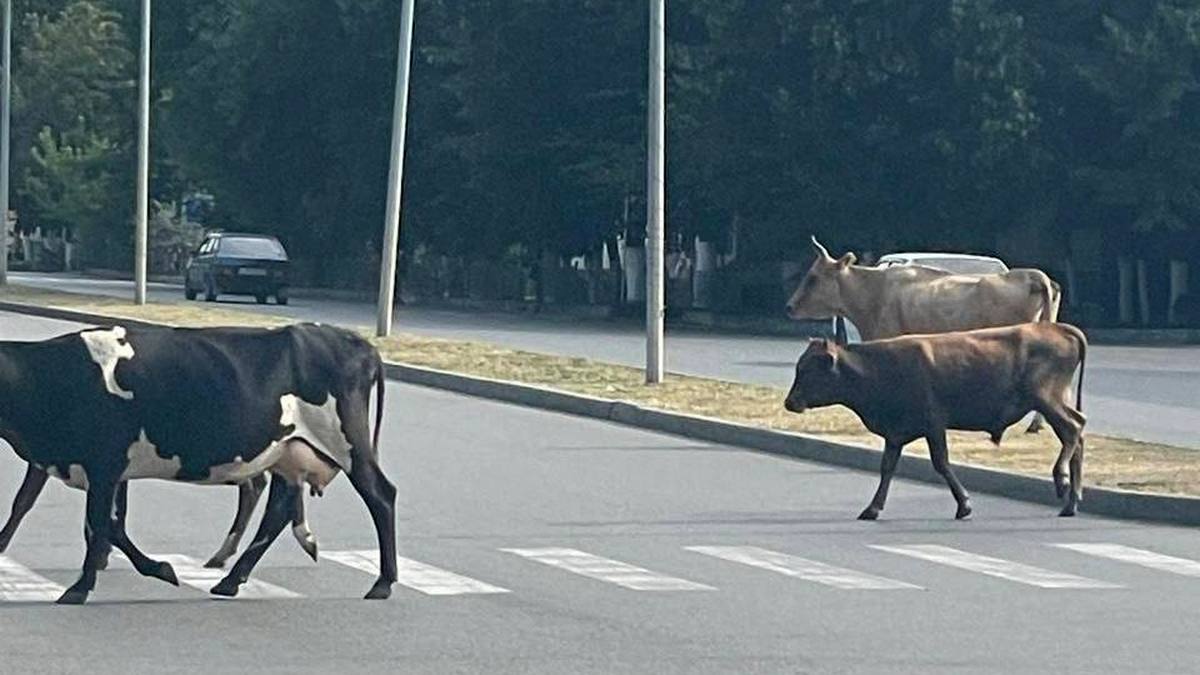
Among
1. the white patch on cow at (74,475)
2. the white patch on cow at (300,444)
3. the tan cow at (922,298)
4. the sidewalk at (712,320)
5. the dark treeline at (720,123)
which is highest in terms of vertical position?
the dark treeline at (720,123)

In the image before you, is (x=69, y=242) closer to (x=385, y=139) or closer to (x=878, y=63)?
(x=385, y=139)

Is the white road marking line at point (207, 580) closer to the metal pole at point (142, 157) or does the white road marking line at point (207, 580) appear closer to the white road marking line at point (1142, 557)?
the white road marking line at point (1142, 557)

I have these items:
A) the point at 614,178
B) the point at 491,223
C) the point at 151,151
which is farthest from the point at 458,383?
the point at 151,151

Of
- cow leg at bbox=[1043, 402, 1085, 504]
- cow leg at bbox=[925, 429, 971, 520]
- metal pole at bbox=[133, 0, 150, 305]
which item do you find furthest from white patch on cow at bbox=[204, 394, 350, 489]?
metal pole at bbox=[133, 0, 150, 305]

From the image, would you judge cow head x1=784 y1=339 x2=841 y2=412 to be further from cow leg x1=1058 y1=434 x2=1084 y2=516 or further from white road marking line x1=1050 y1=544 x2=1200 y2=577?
white road marking line x1=1050 y1=544 x2=1200 y2=577

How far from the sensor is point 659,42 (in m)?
29.5

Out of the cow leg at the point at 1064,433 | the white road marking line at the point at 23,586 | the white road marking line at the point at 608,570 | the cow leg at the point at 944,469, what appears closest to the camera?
the white road marking line at the point at 23,586

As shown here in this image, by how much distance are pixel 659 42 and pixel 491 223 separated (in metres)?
31.6

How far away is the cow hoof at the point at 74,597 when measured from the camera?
1252cm

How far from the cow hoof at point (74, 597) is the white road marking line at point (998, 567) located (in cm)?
478

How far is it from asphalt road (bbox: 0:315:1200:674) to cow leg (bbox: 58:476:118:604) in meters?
0.12

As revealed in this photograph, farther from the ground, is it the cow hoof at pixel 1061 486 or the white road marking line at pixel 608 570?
the cow hoof at pixel 1061 486

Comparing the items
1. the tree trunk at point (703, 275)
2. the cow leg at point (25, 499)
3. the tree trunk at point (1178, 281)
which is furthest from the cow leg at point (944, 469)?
the tree trunk at point (703, 275)

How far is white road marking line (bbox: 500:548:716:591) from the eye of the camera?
13.5m
